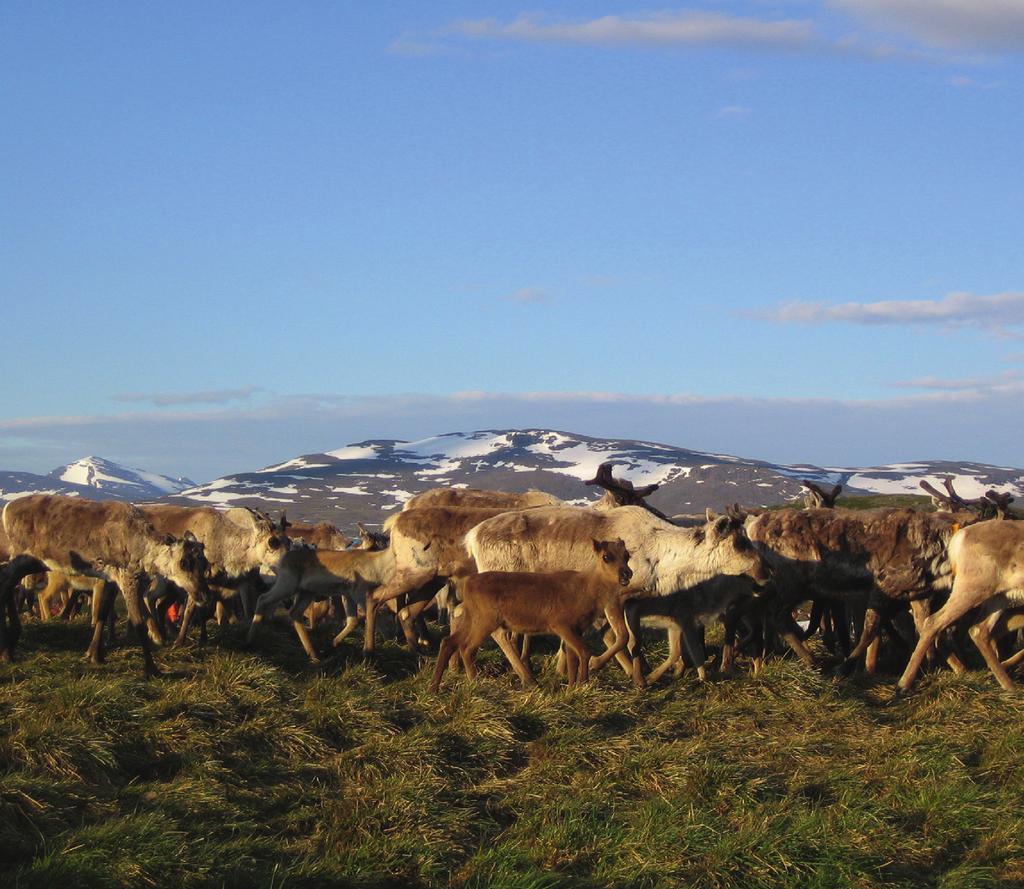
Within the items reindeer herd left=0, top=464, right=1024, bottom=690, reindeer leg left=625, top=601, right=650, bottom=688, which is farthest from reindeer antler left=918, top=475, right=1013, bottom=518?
reindeer leg left=625, top=601, right=650, bottom=688

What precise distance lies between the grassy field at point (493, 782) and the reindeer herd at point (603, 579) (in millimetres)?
913

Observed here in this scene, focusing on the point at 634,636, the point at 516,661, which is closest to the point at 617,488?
the point at 634,636

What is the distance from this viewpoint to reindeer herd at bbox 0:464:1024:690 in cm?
1416

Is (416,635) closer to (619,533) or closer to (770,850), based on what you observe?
(619,533)

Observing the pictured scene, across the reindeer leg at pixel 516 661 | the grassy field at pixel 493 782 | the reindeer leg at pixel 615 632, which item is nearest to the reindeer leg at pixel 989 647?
the grassy field at pixel 493 782

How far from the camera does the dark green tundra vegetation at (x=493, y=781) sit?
28.6ft

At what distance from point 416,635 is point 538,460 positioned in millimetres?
177987

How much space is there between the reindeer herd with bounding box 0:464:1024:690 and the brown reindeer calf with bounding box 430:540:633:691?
0.02m

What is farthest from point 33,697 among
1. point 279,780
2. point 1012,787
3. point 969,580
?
point 969,580

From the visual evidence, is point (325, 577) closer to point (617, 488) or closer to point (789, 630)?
point (617, 488)

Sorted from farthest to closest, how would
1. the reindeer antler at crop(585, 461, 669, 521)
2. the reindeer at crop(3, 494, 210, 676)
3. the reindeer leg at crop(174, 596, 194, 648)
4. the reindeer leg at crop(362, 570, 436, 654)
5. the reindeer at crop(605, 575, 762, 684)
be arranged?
1. the reindeer antler at crop(585, 461, 669, 521)
2. the reindeer leg at crop(362, 570, 436, 654)
3. the reindeer leg at crop(174, 596, 194, 648)
4. the reindeer at crop(3, 494, 210, 676)
5. the reindeer at crop(605, 575, 762, 684)

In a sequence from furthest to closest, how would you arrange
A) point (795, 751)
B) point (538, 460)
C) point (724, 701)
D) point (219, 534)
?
1. point (538, 460)
2. point (219, 534)
3. point (724, 701)
4. point (795, 751)

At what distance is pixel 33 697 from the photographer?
11.9 metres

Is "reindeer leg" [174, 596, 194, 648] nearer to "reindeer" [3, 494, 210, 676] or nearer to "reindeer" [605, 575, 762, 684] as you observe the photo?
"reindeer" [3, 494, 210, 676]
